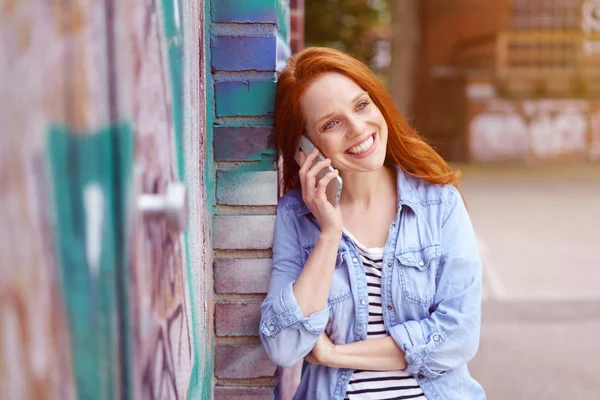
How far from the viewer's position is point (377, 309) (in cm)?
214

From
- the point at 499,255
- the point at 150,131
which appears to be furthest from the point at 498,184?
the point at 150,131

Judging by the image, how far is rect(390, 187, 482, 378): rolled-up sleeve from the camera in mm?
2068

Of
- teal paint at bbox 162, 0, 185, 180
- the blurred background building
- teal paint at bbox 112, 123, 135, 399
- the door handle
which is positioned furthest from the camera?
the blurred background building

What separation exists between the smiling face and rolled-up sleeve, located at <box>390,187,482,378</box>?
313mm

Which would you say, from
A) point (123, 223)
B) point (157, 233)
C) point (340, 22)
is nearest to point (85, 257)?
point (123, 223)

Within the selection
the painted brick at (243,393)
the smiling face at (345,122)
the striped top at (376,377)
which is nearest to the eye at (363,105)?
the smiling face at (345,122)

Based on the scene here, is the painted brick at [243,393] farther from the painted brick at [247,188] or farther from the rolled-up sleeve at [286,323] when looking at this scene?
the painted brick at [247,188]

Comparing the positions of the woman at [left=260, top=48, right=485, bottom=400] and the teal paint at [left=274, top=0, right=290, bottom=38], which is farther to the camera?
the teal paint at [left=274, top=0, right=290, bottom=38]

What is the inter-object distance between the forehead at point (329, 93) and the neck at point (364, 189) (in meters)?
0.25

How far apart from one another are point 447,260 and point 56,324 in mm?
1382

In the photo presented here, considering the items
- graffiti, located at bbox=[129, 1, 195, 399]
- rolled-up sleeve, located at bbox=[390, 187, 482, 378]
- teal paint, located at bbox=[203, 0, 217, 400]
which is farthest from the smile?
graffiti, located at bbox=[129, 1, 195, 399]

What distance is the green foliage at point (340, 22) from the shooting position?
1612 centimetres

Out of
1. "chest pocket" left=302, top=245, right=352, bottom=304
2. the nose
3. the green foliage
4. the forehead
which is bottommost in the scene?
"chest pocket" left=302, top=245, right=352, bottom=304

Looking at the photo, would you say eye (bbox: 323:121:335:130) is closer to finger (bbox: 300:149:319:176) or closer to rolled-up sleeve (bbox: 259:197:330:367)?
finger (bbox: 300:149:319:176)
